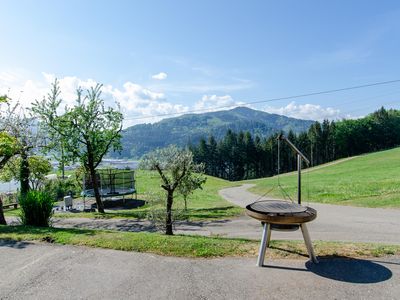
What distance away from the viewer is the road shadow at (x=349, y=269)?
17.2 feet

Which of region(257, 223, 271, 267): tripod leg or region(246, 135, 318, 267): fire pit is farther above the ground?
region(246, 135, 318, 267): fire pit

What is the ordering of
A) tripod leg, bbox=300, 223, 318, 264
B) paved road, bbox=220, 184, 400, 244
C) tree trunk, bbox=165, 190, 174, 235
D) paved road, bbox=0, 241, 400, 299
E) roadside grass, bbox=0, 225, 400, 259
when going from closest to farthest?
paved road, bbox=0, 241, 400, 299, tripod leg, bbox=300, 223, 318, 264, roadside grass, bbox=0, 225, 400, 259, tree trunk, bbox=165, 190, 174, 235, paved road, bbox=220, 184, 400, 244

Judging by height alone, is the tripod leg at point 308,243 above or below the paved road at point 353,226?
above

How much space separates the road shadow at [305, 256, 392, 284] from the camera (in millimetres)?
5242

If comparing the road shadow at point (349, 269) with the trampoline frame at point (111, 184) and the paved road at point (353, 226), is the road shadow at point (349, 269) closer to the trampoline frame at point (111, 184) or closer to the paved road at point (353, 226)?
the paved road at point (353, 226)

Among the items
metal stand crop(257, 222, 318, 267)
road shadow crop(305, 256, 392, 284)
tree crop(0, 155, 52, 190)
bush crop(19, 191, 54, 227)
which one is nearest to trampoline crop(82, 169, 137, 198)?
tree crop(0, 155, 52, 190)

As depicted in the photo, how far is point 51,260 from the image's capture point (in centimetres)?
615

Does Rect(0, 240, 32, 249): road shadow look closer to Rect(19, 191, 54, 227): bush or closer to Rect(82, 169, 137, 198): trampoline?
Rect(19, 191, 54, 227): bush

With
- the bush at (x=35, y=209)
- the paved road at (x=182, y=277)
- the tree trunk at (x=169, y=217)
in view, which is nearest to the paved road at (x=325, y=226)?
the tree trunk at (x=169, y=217)

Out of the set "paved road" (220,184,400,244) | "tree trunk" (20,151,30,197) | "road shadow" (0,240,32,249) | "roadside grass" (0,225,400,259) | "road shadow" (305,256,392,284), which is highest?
"tree trunk" (20,151,30,197)

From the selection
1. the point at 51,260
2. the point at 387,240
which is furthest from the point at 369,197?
the point at 51,260

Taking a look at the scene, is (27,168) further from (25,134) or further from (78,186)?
(78,186)

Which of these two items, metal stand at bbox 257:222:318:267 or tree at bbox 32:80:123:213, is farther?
tree at bbox 32:80:123:213

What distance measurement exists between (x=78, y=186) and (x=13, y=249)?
109ft
